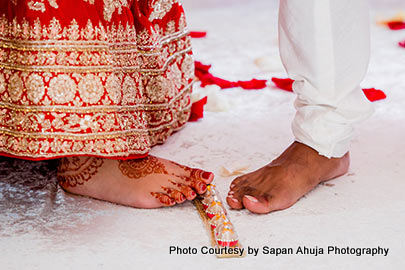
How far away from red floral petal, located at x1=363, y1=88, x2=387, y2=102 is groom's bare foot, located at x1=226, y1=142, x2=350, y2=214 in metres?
0.64

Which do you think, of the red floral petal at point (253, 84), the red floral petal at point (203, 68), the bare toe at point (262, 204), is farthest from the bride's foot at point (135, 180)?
the red floral petal at point (203, 68)

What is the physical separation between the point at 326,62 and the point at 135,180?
1.76 ft

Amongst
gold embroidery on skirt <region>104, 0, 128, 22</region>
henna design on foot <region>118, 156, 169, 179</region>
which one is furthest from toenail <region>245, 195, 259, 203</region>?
gold embroidery on skirt <region>104, 0, 128, 22</region>

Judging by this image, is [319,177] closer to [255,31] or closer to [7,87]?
[7,87]

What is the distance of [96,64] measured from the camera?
1.57m

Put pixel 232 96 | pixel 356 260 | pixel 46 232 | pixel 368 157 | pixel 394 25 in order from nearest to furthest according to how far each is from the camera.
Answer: pixel 356 260 < pixel 46 232 < pixel 368 157 < pixel 232 96 < pixel 394 25

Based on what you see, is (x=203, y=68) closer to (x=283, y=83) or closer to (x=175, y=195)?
(x=283, y=83)

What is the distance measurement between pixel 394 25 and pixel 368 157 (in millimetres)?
1717

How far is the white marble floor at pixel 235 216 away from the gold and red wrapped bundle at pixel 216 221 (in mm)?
22

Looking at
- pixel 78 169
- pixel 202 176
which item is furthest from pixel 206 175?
pixel 78 169

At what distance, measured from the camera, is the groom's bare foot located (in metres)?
1.57

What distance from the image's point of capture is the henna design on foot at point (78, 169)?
5.42 ft

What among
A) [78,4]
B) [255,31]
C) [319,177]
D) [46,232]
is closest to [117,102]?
[78,4]

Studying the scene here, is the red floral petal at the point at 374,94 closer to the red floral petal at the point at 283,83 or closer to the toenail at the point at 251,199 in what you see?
the red floral petal at the point at 283,83
